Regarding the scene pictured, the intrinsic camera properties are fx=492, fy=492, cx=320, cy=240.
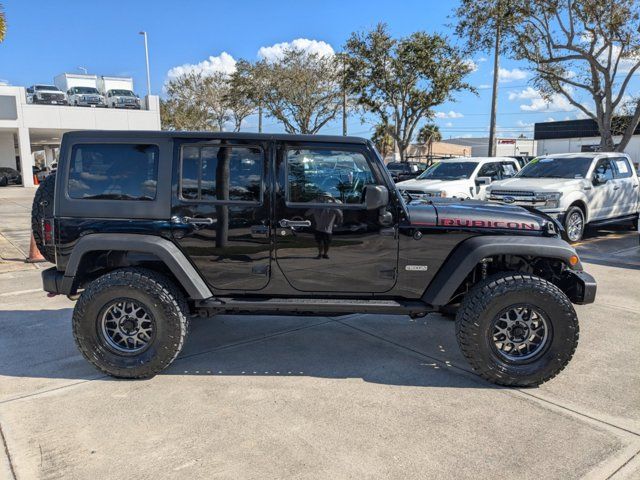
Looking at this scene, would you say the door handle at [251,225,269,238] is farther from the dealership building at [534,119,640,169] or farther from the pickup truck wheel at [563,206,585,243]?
the dealership building at [534,119,640,169]

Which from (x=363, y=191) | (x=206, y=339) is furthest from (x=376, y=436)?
(x=206, y=339)

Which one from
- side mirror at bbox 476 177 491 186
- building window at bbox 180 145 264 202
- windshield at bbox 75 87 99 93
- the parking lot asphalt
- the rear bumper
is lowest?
the parking lot asphalt

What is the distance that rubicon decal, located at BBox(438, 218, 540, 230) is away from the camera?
383cm

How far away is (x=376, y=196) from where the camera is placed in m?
3.60

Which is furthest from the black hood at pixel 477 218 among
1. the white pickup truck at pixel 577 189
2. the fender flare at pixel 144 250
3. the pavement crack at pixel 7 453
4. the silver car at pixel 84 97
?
the silver car at pixel 84 97

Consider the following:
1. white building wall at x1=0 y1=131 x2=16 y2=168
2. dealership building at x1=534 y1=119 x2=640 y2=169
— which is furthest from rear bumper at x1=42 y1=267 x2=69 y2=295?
dealership building at x1=534 y1=119 x2=640 y2=169

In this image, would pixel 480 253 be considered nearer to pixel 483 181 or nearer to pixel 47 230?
pixel 47 230

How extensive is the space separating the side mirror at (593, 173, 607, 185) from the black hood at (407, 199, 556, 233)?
23.6 ft

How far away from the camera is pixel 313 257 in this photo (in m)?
3.83

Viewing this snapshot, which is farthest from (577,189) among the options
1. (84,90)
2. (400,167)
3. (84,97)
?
(84,90)

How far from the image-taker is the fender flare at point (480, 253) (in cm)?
367

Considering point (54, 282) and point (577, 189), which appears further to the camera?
point (577, 189)

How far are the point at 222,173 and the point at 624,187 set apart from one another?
33.1 ft

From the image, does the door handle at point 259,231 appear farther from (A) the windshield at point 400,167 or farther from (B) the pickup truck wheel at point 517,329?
(A) the windshield at point 400,167
